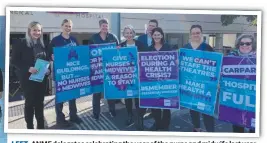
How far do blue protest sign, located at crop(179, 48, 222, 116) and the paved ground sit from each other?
0.16 metres

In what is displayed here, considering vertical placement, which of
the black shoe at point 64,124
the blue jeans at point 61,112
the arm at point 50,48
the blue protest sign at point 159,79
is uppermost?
the arm at point 50,48

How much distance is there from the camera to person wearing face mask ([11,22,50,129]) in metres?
3.03

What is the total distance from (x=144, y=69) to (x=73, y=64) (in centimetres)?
76

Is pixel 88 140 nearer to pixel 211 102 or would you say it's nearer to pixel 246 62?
pixel 211 102

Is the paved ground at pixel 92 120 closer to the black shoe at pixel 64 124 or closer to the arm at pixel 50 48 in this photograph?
the black shoe at pixel 64 124

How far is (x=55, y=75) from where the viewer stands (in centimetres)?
308

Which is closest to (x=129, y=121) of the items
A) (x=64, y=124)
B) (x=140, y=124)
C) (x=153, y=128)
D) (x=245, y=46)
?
(x=140, y=124)

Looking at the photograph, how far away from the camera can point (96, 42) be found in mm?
3074

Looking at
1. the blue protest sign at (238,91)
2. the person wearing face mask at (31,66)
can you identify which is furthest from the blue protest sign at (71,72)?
the blue protest sign at (238,91)

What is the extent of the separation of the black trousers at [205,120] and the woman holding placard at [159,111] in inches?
10.3

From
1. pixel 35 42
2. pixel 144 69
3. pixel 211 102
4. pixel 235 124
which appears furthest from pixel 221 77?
pixel 35 42

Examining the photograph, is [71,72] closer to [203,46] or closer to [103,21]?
[103,21]

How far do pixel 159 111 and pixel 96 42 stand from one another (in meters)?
1.02

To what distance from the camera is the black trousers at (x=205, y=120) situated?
3125 mm
